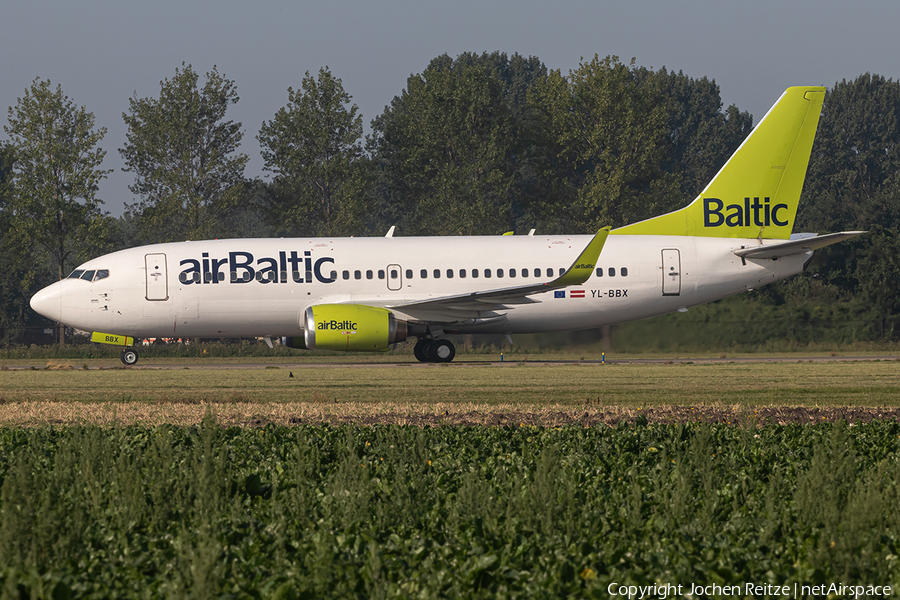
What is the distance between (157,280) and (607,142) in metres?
35.9

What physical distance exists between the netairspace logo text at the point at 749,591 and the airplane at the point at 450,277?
20406 millimetres

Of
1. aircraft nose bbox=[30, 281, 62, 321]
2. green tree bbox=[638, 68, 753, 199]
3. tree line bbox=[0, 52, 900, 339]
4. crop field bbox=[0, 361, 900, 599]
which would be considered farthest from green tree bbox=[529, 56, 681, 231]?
crop field bbox=[0, 361, 900, 599]

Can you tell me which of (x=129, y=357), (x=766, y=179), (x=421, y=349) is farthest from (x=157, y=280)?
(x=766, y=179)

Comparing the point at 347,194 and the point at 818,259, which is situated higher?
the point at 347,194

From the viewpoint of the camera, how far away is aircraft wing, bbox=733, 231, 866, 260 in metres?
27.1

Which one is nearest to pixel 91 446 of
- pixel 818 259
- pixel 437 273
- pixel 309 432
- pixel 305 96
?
pixel 309 432

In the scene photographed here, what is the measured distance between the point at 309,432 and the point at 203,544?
19.1ft

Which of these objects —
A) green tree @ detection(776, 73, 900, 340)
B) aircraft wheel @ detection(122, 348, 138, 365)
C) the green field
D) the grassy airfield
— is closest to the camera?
the green field

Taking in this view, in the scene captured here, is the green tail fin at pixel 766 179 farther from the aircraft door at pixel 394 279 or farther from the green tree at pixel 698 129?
the green tree at pixel 698 129

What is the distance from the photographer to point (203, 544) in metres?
5.49

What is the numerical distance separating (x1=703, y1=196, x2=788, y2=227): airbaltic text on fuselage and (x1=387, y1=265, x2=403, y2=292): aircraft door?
9145 millimetres

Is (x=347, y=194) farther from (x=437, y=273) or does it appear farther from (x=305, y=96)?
(x=437, y=273)

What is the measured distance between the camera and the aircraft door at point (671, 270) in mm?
28422

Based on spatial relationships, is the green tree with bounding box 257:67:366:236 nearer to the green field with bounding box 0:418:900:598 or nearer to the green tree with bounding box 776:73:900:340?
the green tree with bounding box 776:73:900:340
